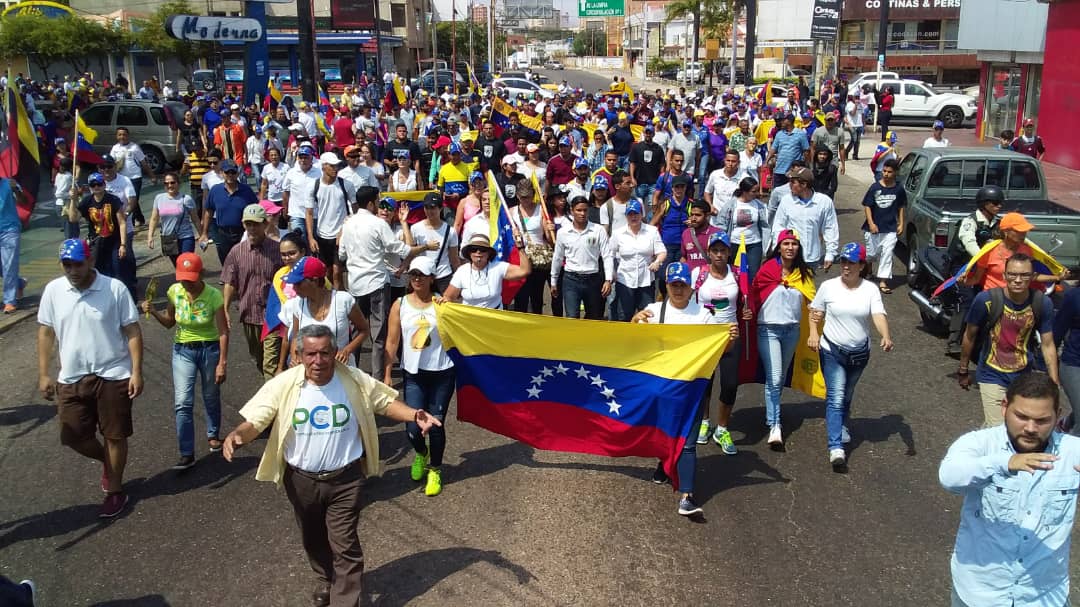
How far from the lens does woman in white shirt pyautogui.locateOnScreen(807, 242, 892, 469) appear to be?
22.5 ft

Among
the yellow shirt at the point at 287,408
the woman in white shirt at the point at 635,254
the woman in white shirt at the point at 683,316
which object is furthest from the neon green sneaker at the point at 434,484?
the woman in white shirt at the point at 635,254

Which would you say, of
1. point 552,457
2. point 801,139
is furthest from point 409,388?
point 801,139

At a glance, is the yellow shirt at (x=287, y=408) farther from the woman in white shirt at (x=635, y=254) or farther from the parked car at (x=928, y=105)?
the parked car at (x=928, y=105)

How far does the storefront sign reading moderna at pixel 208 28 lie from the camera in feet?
101

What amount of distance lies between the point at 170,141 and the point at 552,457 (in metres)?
18.8

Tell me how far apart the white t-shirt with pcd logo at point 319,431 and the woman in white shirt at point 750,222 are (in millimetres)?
5934

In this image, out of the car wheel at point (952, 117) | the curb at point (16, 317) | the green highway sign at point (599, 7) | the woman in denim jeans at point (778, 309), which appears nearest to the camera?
the woman in denim jeans at point (778, 309)

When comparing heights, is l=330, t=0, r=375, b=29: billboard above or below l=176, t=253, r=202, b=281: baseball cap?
above

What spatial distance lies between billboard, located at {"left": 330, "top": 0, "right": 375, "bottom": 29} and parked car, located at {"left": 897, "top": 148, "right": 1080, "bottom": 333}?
51.3 m

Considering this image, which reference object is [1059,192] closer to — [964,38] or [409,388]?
[964,38]

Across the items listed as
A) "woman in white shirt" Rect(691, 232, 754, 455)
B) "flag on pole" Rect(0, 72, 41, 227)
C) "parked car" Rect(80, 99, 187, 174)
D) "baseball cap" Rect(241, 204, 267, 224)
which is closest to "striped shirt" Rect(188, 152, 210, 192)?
"flag on pole" Rect(0, 72, 41, 227)

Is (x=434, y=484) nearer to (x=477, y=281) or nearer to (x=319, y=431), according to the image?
(x=477, y=281)

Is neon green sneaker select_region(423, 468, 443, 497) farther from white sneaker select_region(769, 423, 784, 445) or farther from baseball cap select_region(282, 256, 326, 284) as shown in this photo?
white sneaker select_region(769, 423, 784, 445)

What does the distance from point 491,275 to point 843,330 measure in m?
2.56
